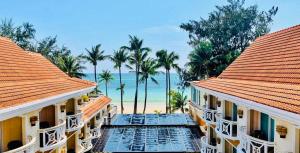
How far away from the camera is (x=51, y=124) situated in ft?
52.6

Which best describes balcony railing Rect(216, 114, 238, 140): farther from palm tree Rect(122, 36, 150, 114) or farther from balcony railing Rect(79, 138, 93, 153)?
palm tree Rect(122, 36, 150, 114)

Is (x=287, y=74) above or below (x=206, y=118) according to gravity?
above

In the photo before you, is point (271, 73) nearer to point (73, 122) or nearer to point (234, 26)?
point (73, 122)

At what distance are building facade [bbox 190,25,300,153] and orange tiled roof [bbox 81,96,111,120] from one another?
28.9 ft

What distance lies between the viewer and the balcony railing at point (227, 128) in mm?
14930

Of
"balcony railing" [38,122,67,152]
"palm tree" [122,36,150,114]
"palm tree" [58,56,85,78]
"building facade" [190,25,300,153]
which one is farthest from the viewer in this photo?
"palm tree" [122,36,150,114]

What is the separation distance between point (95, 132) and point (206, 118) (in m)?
9.51

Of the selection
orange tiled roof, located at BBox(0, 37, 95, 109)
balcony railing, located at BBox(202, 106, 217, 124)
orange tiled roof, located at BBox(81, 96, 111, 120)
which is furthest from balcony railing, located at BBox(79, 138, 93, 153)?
balcony railing, located at BBox(202, 106, 217, 124)

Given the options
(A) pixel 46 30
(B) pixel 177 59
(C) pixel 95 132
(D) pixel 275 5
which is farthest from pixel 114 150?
(A) pixel 46 30

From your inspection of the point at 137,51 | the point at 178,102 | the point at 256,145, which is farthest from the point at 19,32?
the point at 256,145

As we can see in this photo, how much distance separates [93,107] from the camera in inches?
988

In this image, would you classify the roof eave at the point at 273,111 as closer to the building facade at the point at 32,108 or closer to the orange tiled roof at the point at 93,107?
the building facade at the point at 32,108

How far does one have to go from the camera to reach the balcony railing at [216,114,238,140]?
49.0ft

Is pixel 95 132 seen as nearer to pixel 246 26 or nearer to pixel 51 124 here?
pixel 51 124
